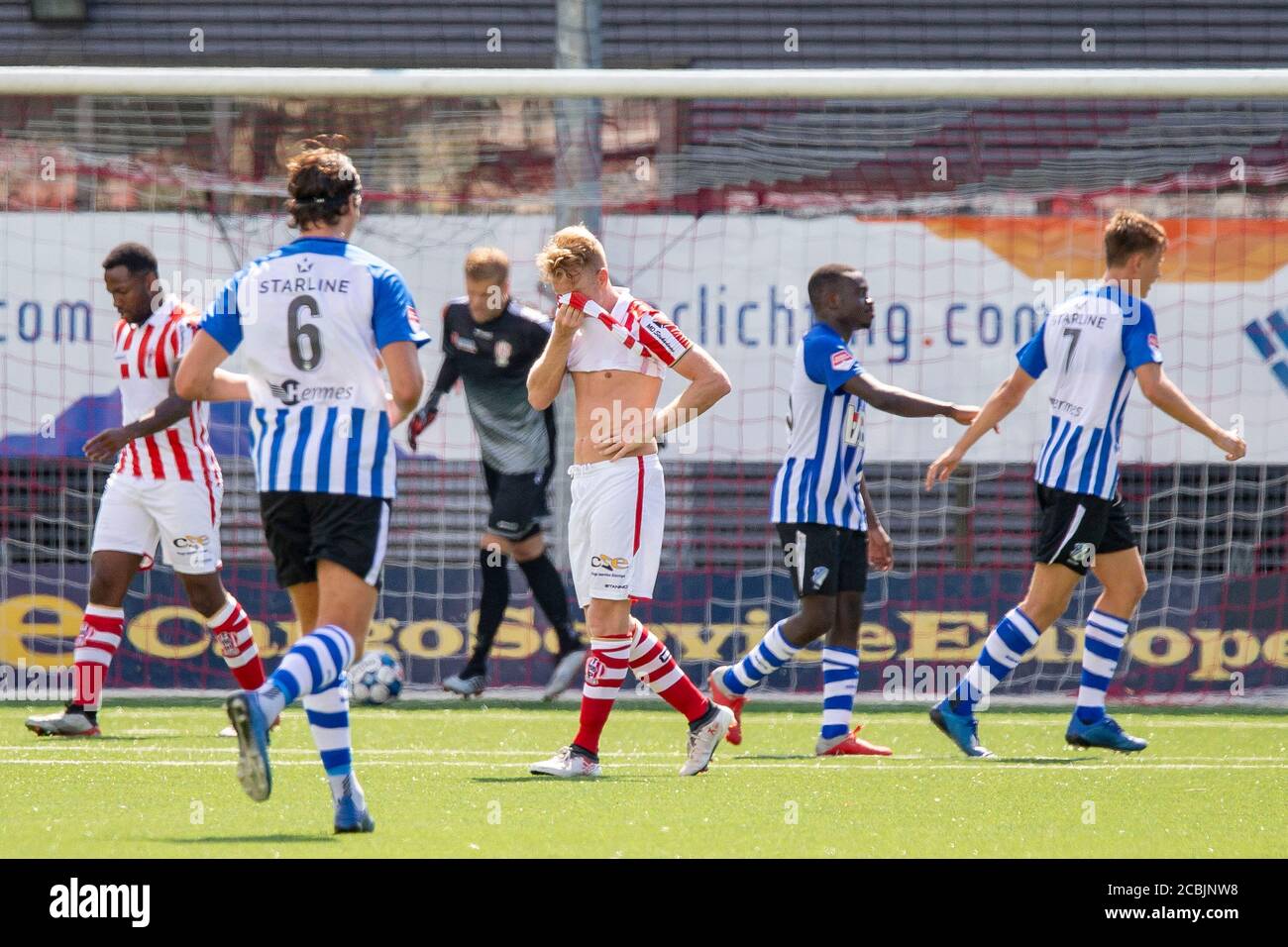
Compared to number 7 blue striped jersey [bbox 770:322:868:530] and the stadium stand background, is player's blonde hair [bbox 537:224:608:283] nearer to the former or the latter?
number 7 blue striped jersey [bbox 770:322:868:530]

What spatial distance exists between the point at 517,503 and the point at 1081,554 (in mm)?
3431

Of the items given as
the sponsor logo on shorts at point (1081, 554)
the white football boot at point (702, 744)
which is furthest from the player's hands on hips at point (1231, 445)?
the white football boot at point (702, 744)

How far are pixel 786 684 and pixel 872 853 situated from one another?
547 centimetres

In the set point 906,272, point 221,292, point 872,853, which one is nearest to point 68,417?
point 906,272

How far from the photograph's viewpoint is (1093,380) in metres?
7.22

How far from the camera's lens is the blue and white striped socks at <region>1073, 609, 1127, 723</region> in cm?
733

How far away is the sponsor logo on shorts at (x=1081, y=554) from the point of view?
7.10m

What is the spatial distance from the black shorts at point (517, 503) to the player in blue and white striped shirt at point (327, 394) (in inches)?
170

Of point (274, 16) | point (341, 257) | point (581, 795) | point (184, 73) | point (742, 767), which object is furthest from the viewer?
point (274, 16)

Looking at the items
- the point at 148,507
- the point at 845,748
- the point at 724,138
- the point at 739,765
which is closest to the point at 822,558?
the point at 845,748

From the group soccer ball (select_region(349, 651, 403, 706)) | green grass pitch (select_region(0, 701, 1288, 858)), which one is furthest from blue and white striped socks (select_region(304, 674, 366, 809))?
soccer ball (select_region(349, 651, 403, 706))

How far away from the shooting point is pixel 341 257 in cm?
510

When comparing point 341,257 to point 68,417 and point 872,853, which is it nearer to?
point 872,853

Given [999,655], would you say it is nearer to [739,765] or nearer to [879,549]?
[879,549]
